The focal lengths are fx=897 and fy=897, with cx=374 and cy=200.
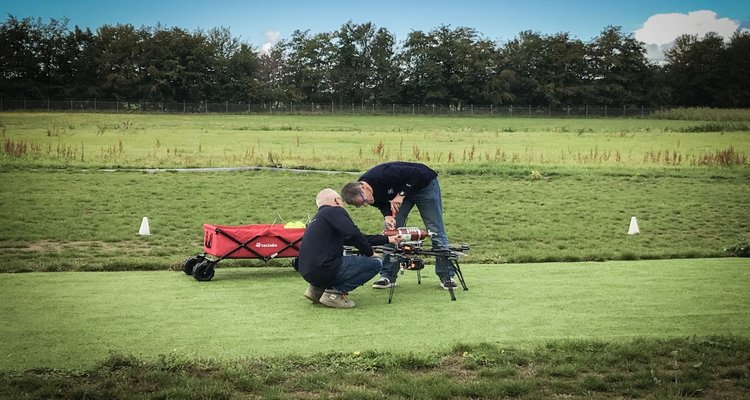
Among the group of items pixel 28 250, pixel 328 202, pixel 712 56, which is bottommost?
pixel 28 250

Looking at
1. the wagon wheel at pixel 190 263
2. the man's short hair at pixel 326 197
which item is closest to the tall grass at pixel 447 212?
the wagon wheel at pixel 190 263

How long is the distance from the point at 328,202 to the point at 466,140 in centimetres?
4597

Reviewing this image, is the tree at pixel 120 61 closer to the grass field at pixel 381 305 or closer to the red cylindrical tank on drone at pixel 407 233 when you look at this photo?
the grass field at pixel 381 305

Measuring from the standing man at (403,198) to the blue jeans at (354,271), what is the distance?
0.35 metres

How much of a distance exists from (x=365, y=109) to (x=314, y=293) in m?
112

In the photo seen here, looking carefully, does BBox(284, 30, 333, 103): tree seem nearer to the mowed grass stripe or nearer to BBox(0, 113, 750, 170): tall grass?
BBox(0, 113, 750, 170): tall grass

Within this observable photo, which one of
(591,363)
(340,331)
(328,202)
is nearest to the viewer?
(591,363)

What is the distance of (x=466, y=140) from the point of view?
185 ft

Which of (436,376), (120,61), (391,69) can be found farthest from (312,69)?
(436,376)

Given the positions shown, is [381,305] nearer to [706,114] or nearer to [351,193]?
[351,193]

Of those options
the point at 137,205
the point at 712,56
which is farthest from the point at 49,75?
the point at 137,205

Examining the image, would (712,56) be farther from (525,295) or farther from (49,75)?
(525,295)

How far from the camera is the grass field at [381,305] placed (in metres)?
8.08

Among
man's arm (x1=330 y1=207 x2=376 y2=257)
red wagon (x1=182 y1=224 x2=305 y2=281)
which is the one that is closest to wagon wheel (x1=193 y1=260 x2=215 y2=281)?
red wagon (x1=182 y1=224 x2=305 y2=281)
